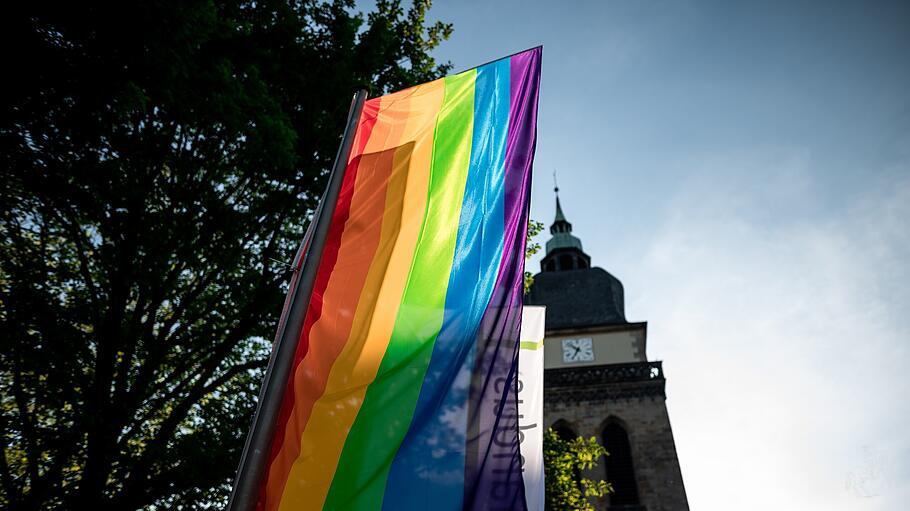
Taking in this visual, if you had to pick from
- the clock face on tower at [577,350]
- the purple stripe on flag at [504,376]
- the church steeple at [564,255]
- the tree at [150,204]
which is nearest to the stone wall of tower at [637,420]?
the clock face on tower at [577,350]

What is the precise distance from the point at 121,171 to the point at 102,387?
2.68 meters

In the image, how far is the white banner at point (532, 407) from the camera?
14.6ft

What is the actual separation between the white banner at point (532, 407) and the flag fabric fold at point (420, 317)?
164 centimetres

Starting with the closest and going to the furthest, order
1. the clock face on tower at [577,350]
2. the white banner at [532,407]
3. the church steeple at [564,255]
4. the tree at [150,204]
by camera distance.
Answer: the tree at [150,204]
the white banner at [532,407]
the clock face on tower at [577,350]
the church steeple at [564,255]

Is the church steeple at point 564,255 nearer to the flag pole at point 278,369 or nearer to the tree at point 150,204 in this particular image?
the tree at point 150,204

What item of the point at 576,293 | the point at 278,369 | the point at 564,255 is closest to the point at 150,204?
the point at 278,369

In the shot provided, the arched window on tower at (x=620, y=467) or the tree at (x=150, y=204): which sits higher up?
the arched window on tower at (x=620, y=467)

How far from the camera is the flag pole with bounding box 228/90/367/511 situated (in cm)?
201

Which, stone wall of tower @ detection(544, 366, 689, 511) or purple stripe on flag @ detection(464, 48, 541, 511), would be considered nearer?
purple stripe on flag @ detection(464, 48, 541, 511)

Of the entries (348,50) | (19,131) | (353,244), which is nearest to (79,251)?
(19,131)

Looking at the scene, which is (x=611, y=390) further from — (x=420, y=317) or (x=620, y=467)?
(x=420, y=317)

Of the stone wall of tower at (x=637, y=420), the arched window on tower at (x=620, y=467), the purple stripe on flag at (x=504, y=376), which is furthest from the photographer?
the arched window on tower at (x=620, y=467)

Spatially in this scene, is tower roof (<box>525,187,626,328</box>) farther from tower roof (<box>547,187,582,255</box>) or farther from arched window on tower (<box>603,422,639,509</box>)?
arched window on tower (<box>603,422,639,509</box>)

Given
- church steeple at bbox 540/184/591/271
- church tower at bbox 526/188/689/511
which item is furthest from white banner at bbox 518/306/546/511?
church steeple at bbox 540/184/591/271
